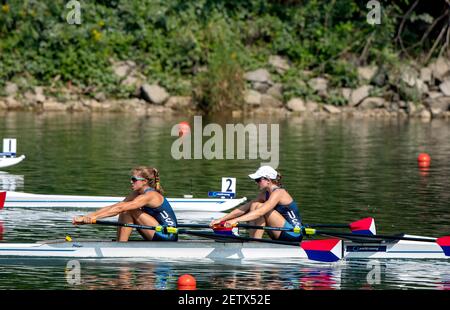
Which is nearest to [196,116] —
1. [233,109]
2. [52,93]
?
[233,109]

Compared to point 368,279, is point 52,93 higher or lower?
higher

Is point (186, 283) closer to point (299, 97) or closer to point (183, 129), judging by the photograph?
point (183, 129)

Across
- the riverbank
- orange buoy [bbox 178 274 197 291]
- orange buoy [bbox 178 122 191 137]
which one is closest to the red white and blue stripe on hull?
orange buoy [bbox 178 274 197 291]

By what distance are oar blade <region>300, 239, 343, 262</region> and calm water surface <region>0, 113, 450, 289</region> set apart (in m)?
0.26

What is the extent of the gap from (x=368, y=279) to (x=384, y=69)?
110ft

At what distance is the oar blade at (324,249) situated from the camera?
19562mm

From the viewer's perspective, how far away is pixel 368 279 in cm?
1919

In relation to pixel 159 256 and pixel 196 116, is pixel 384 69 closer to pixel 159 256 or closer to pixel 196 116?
pixel 196 116

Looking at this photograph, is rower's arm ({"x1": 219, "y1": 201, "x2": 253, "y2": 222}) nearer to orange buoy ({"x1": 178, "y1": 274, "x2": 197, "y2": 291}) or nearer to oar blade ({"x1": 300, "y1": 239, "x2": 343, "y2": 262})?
oar blade ({"x1": 300, "y1": 239, "x2": 343, "y2": 262})

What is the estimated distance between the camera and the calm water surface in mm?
19109

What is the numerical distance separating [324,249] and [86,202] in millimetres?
8300

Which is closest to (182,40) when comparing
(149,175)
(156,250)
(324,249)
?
(149,175)

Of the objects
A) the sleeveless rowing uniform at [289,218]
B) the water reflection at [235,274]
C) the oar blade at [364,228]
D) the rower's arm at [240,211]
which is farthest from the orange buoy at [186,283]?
the oar blade at [364,228]
